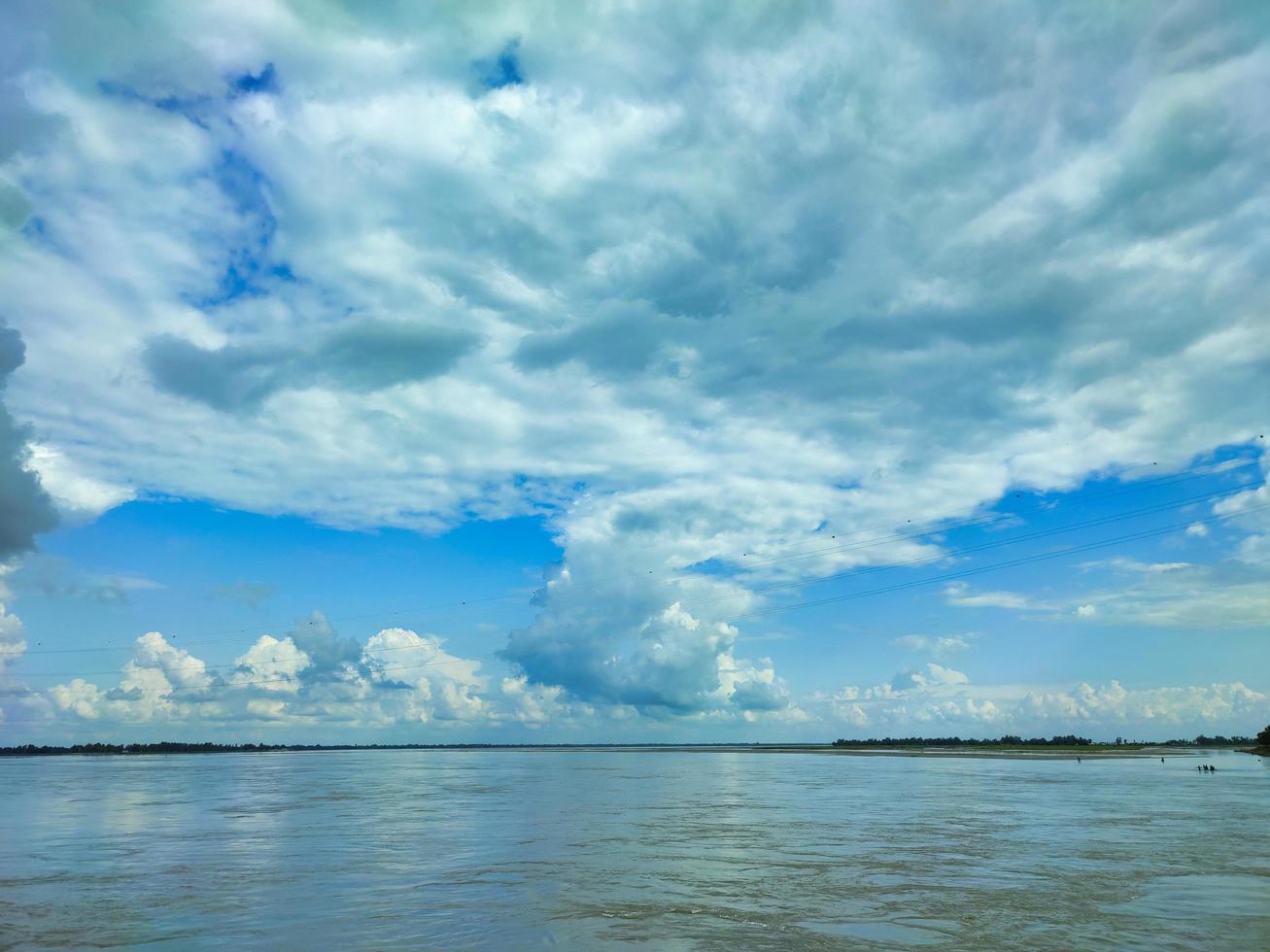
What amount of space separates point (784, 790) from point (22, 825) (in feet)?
228

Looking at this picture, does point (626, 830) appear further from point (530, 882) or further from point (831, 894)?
point (831, 894)

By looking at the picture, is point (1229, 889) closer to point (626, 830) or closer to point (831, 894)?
point (831, 894)

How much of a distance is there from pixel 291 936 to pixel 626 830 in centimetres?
3115

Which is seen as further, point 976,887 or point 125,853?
point 125,853

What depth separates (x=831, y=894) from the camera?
104ft

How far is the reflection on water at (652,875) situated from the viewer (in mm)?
26312

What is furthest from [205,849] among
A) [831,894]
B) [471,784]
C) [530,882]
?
[471,784]

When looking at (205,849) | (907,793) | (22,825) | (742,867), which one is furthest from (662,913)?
(907,793)

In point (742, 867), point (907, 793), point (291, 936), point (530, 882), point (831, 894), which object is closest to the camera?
point (291, 936)

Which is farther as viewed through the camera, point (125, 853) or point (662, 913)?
point (125, 853)

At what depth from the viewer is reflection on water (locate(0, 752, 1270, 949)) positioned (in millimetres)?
26312

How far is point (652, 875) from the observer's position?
36.7 meters

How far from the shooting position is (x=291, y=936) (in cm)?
2603

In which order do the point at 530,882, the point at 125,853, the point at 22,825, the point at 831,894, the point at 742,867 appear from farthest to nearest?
the point at 22,825 → the point at 125,853 → the point at 742,867 → the point at 530,882 → the point at 831,894
